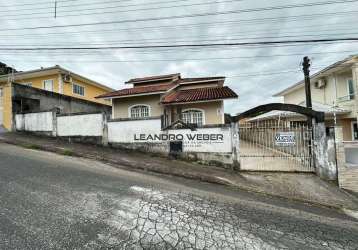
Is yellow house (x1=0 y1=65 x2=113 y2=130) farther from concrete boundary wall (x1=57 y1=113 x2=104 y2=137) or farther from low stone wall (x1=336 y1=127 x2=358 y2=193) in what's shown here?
low stone wall (x1=336 y1=127 x2=358 y2=193)

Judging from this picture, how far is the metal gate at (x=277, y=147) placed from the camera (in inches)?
327

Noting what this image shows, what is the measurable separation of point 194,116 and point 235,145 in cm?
533

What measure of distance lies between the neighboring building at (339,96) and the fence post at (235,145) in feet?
21.9

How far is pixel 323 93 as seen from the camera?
17656mm

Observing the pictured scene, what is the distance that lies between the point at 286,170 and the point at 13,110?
55.8 ft

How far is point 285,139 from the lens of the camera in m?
8.38

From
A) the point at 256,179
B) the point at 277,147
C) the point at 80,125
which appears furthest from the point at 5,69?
the point at 277,147

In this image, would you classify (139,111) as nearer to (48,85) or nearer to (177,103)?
(177,103)

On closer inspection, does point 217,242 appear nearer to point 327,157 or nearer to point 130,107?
point 327,157

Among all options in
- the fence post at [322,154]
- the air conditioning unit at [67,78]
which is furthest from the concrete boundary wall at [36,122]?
the fence post at [322,154]

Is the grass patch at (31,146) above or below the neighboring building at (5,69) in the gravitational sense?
below

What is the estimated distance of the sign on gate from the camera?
834cm

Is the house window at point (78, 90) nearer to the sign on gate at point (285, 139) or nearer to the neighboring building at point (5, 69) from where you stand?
the neighboring building at point (5, 69)

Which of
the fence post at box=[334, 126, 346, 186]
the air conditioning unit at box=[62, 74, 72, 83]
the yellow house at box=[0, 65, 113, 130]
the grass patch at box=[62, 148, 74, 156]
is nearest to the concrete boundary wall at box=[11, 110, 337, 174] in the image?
the fence post at box=[334, 126, 346, 186]
